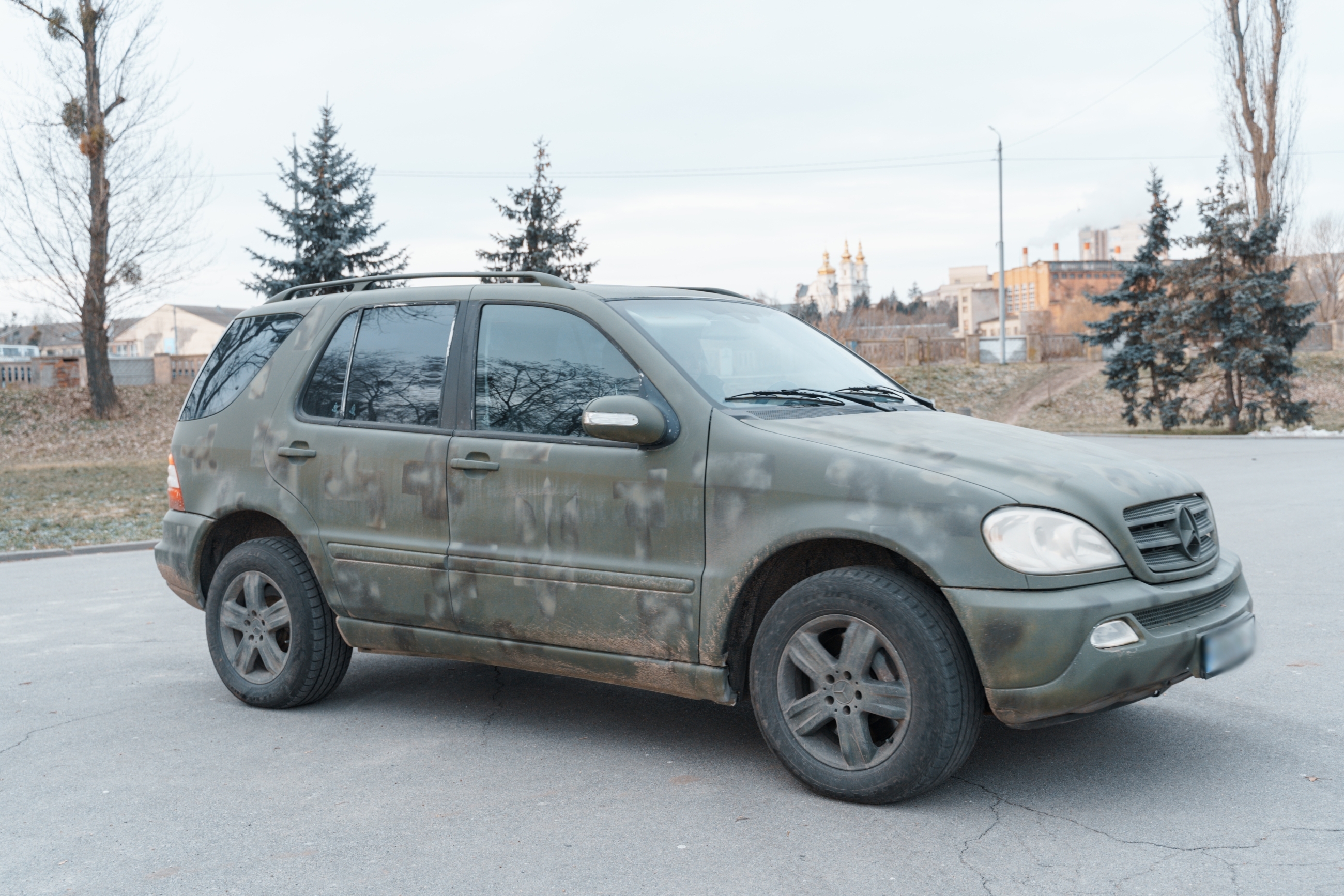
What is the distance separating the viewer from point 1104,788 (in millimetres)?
3977

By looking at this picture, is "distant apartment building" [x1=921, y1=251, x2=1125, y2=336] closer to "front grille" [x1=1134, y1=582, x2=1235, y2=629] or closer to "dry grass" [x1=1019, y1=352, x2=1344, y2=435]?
"dry grass" [x1=1019, y1=352, x2=1344, y2=435]

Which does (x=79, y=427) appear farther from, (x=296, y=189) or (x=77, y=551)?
(x=77, y=551)

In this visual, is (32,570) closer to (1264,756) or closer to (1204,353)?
(1264,756)

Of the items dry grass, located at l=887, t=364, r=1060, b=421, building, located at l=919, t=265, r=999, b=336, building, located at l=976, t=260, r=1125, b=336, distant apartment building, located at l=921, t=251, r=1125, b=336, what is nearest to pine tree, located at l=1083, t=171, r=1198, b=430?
dry grass, located at l=887, t=364, r=1060, b=421

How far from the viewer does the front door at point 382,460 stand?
4746 mm

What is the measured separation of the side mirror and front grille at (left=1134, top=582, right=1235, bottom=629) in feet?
5.49

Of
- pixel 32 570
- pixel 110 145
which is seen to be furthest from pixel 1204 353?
pixel 110 145

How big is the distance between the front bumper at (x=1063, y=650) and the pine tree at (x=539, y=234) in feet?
106

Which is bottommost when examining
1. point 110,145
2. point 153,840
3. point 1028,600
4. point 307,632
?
point 153,840

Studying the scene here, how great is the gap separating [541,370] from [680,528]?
935 mm

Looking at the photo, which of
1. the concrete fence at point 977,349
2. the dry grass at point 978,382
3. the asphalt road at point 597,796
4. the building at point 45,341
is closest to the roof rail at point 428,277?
the asphalt road at point 597,796

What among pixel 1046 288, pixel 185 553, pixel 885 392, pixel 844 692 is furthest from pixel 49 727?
pixel 1046 288

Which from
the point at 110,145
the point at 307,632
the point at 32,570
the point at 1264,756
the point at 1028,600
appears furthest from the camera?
the point at 110,145

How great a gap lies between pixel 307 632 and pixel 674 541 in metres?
1.95
